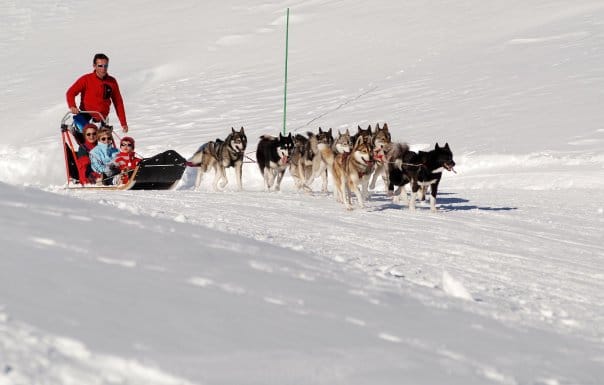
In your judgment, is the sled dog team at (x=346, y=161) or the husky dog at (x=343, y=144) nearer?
the sled dog team at (x=346, y=161)

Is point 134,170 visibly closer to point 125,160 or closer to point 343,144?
point 125,160

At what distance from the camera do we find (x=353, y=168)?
897 cm

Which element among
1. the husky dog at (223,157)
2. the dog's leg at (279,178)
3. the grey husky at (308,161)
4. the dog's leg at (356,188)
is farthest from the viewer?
the dog's leg at (279,178)

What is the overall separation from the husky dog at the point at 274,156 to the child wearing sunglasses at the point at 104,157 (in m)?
1.83

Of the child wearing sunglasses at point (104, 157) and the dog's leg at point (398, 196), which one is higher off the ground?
the child wearing sunglasses at point (104, 157)

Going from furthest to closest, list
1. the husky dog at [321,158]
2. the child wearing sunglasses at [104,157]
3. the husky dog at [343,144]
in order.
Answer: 1. the husky dog at [321,158]
2. the child wearing sunglasses at [104,157]
3. the husky dog at [343,144]

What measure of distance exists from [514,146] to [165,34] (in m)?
19.0

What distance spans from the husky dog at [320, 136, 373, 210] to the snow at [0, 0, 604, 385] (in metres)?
0.23

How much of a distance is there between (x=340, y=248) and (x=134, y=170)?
4.72 metres

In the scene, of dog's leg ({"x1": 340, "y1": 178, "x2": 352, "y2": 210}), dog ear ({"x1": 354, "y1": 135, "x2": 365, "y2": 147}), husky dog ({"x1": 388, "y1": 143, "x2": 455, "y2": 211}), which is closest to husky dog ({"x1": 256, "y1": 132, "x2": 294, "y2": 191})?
husky dog ({"x1": 388, "y1": 143, "x2": 455, "y2": 211})

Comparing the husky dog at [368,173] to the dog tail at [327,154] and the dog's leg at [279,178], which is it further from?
the dog's leg at [279,178]

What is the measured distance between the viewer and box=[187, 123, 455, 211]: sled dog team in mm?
9016

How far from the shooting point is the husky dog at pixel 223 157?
36.1 ft

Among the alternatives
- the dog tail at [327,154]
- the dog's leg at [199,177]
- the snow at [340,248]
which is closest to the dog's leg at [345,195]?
the snow at [340,248]
